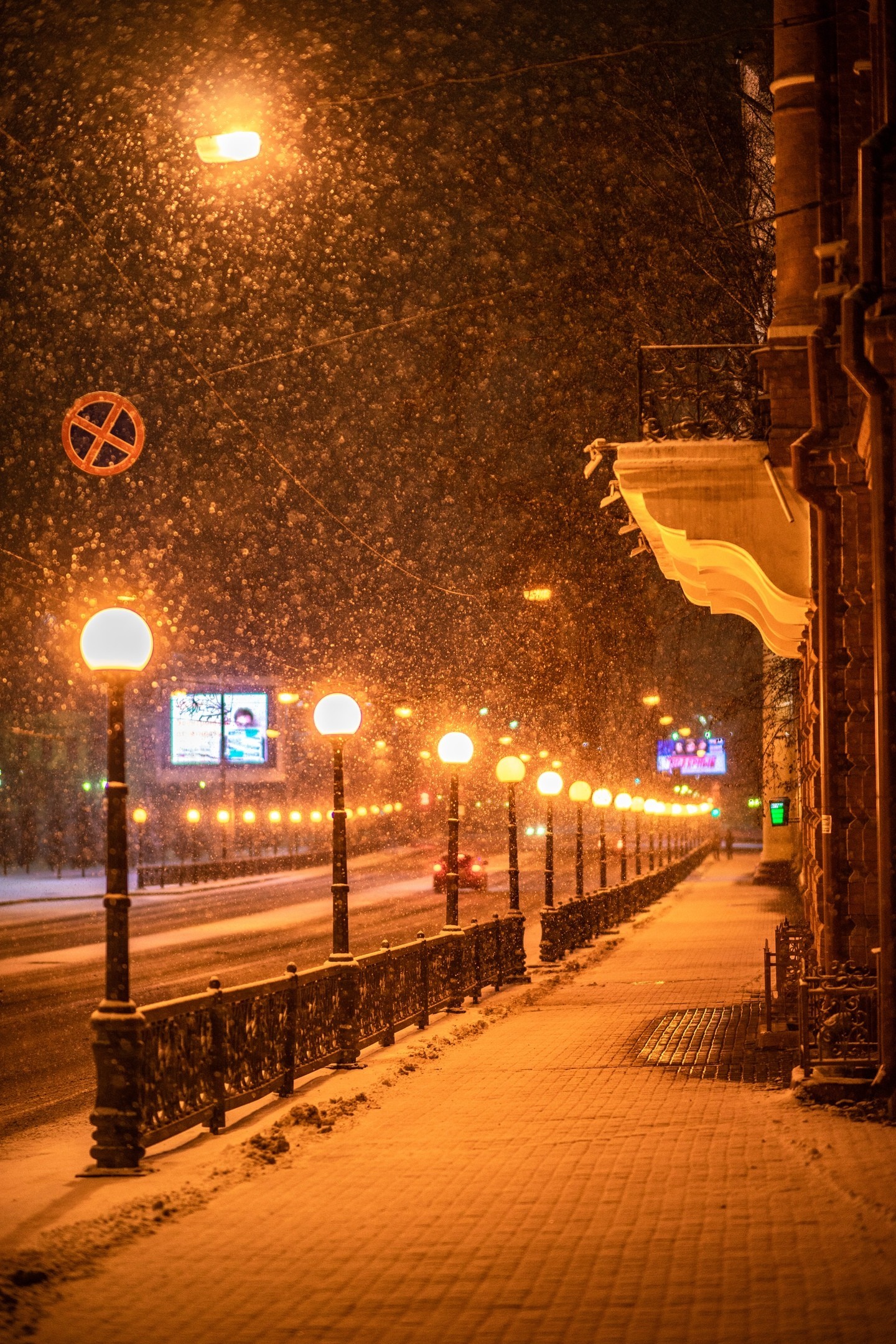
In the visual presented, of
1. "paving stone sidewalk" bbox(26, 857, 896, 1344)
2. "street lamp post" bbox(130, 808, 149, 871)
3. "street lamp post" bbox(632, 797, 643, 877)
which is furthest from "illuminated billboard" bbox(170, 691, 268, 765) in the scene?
"paving stone sidewalk" bbox(26, 857, 896, 1344)

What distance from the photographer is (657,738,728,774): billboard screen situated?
7600 cm

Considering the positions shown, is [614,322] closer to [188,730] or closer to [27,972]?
[27,972]

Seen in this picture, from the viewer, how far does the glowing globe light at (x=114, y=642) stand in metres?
9.32

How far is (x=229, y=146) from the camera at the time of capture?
1298 cm

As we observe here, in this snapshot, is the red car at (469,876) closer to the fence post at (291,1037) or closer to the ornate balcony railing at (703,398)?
the ornate balcony railing at (703,398)

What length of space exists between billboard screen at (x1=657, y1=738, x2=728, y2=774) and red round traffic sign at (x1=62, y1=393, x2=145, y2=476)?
200 feet

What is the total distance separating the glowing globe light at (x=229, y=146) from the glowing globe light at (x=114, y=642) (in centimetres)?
545

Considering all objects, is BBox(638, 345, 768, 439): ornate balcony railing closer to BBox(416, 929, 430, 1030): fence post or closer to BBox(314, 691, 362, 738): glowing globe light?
BBox(314, 691, 362, 738): glowing globe light

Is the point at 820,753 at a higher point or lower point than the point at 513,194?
lower

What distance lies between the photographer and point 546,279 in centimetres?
2144

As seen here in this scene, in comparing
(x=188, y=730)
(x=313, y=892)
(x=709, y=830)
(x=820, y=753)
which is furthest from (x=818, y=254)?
(x=709, y=830)

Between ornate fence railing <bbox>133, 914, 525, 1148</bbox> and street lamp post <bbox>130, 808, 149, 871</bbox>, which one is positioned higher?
ornate fence railing <bbox>133, 914, 525, 1148</bbox>

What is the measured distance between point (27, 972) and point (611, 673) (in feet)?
39.1

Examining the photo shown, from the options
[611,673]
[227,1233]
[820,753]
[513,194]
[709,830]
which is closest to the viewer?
[227,1233]
